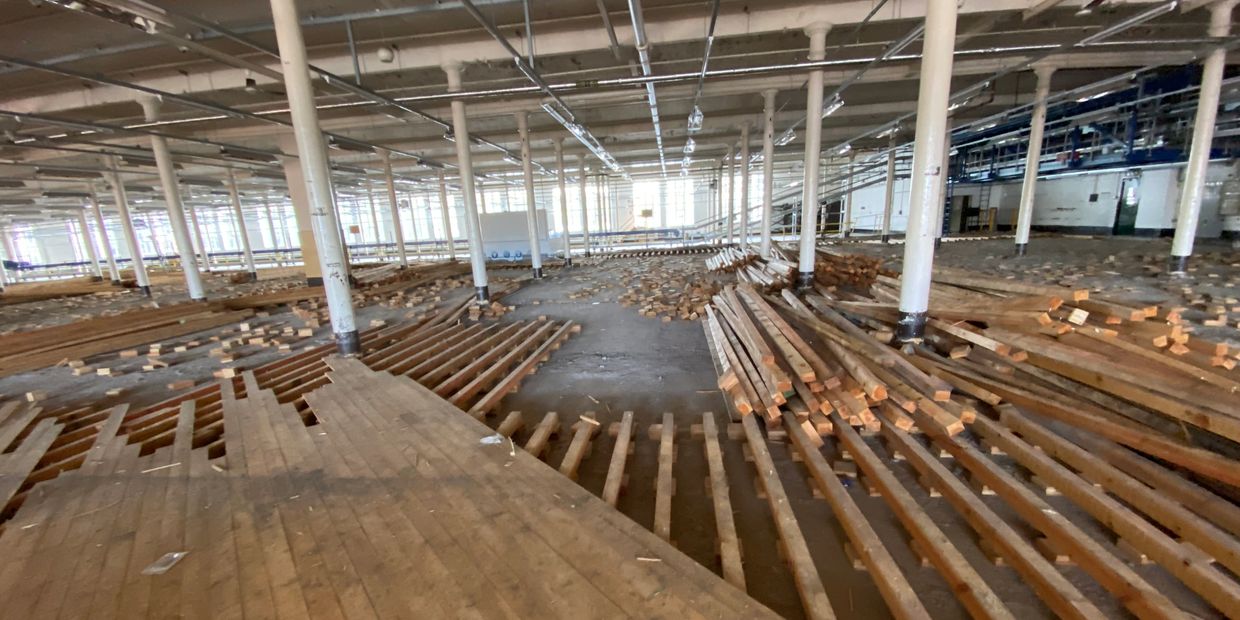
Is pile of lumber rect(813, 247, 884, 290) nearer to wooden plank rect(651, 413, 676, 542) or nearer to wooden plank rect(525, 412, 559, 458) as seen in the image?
wooden plank rect(651, 413, 676, 542)

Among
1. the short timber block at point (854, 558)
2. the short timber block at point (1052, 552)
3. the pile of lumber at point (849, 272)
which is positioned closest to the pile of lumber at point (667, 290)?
the pile of lumber at point (849, 272)

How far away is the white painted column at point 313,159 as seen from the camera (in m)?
5.12

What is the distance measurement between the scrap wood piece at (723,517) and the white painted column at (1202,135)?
40.1 ft

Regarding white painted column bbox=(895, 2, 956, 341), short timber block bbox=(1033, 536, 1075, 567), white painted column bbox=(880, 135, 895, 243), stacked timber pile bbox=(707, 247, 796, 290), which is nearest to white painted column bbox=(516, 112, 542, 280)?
stacked timber pile bbox=(707, 247, 796, 290)

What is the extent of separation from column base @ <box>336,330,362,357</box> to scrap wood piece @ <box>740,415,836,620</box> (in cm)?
535

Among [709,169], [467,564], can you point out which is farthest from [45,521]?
[709,169]

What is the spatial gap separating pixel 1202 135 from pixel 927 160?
8.96m

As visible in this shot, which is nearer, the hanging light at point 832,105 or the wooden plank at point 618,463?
the wooden plank at point 618,463

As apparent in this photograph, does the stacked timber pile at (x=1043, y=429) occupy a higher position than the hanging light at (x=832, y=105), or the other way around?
the hanging light at (x=832, y=105)

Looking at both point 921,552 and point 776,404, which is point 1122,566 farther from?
point 776,404

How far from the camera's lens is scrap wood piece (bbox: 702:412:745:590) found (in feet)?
7.13

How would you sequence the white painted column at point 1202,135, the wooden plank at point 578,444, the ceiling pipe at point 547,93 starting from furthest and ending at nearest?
the white painted column at point 1202,135
the ceiling pipe at point 547,93
the wooden plank at point 578,444

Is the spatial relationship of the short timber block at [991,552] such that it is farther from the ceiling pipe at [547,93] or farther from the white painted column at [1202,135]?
the white painted column at [1202,135]

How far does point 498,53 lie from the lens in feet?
28.7
